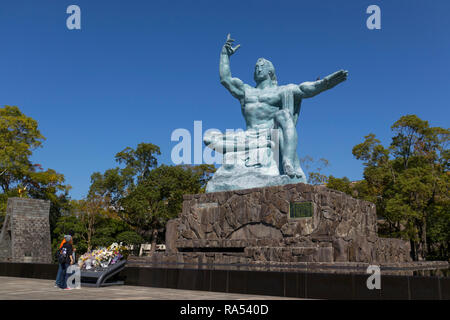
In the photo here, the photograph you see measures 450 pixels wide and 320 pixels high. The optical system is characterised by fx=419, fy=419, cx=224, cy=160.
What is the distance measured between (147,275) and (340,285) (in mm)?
3700

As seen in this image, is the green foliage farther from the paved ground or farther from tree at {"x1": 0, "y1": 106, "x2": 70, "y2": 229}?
the paved ground

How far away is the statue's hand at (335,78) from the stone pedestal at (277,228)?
3353 mm

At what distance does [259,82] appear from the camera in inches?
547

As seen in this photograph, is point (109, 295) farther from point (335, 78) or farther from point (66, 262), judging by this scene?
point (335, 78)

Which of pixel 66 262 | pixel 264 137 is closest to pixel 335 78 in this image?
pixel 264 137

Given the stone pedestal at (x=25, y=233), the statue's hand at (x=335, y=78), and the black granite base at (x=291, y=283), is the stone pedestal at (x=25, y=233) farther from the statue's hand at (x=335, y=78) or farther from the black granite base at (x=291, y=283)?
the statue's hand at (x=335, y=78)

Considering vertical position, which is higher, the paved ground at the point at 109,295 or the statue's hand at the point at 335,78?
the statue's hand at the point at 335,78

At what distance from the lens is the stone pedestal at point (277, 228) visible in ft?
32.5

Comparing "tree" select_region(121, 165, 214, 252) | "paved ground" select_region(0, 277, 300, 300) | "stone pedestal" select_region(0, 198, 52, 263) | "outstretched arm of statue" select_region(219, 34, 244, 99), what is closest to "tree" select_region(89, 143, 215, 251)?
"tree" select_region(121, 165, 214, 252)

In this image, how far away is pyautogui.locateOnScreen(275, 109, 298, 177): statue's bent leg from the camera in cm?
1238

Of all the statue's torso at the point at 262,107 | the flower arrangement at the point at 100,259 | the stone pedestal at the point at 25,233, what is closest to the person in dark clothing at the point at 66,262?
the flower arrangement at the point at 100,259
